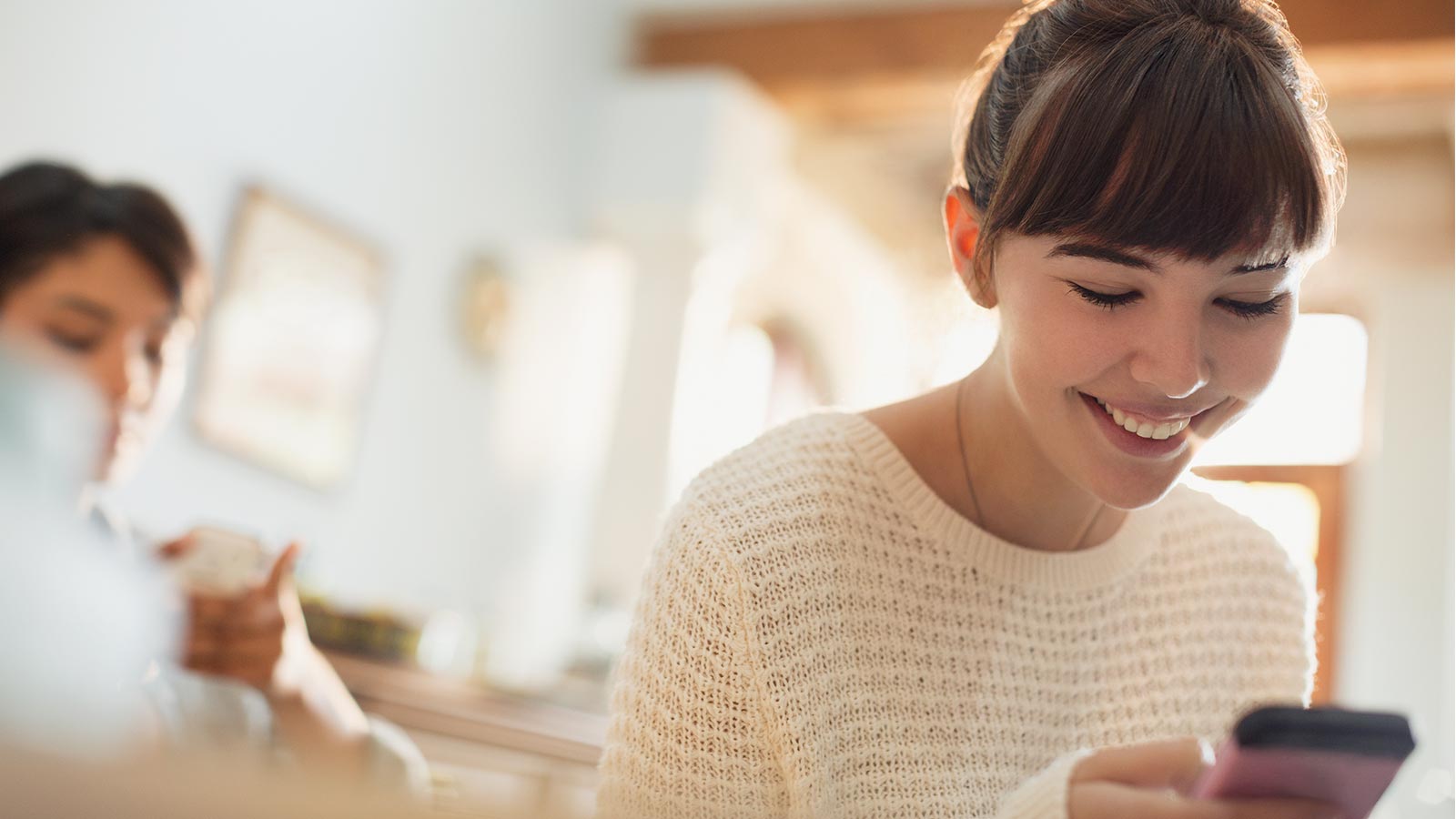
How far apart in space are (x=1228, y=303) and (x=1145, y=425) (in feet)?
0.36

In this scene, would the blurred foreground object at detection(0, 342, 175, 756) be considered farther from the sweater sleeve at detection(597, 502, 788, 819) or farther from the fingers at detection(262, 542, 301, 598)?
the sweater sleeve at detection(597, 502, 788, 819)

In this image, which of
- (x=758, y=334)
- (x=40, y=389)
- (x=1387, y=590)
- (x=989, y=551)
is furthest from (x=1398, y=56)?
(x=40, y=389)

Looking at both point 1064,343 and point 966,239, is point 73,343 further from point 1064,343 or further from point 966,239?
point 1064,343

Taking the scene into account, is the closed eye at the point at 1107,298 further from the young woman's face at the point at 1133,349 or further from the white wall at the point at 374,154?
the white wall at the point at 374,154

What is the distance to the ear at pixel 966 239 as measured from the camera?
3.76 ft

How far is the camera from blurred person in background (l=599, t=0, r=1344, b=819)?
3.22ft

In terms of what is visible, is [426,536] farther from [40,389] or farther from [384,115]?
[40,389]

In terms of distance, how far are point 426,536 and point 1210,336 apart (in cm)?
430

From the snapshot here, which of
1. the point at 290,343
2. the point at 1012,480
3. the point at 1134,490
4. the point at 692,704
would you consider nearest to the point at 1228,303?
the point at 1134,490

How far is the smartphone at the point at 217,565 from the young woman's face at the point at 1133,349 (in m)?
0.99

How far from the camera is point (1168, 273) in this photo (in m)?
0.99

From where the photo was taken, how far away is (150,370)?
6.25ft

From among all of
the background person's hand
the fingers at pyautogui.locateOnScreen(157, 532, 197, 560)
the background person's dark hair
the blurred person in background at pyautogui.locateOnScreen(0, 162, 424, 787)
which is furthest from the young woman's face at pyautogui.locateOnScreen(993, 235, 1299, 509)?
the background person's dark hair

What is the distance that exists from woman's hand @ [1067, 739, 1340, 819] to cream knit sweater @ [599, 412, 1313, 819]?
178 millimetres
